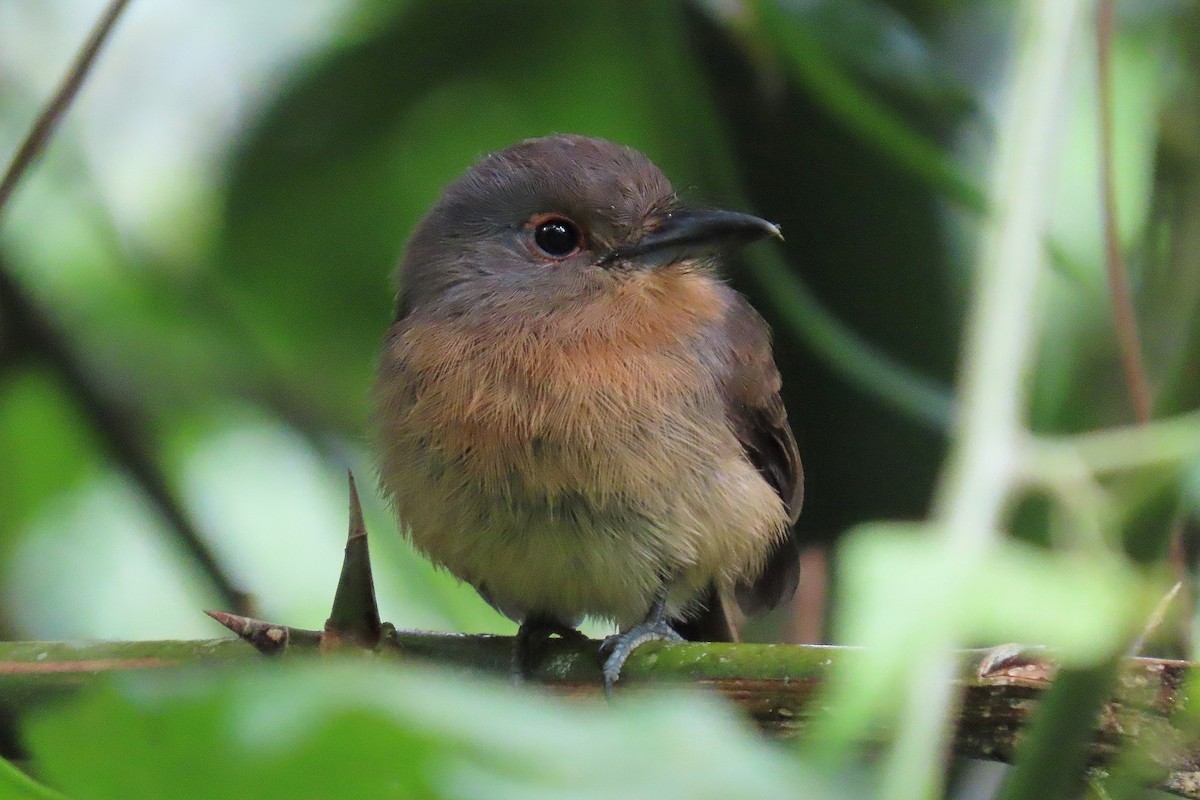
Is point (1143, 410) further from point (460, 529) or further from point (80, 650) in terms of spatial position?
point (80, 650)

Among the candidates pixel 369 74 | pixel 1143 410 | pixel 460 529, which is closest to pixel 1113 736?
pixel 1143 410

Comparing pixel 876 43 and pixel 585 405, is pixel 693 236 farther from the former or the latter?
pixel 876 43

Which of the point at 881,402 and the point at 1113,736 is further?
the point at 881,402

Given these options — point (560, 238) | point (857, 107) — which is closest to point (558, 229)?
point (560, 238)

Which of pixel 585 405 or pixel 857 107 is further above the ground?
pixel 857 107

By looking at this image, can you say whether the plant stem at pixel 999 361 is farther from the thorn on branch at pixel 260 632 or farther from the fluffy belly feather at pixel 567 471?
the fluffy belly feather at pixel 567 471
